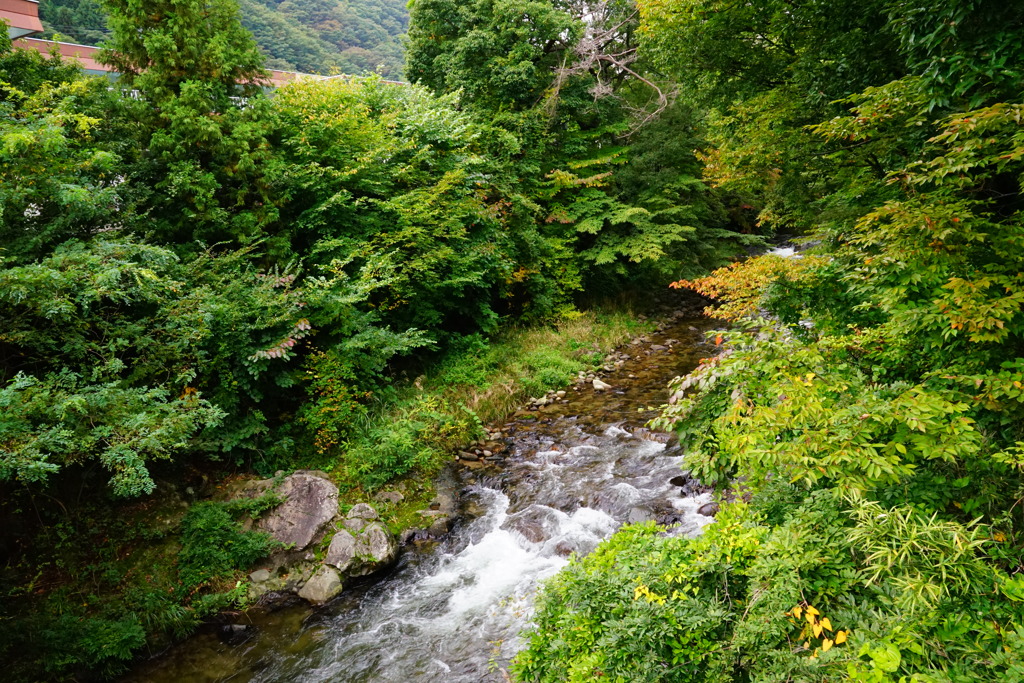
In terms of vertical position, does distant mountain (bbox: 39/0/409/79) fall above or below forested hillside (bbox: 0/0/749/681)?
above

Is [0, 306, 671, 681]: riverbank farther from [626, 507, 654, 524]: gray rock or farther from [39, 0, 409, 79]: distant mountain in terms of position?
[39, 0, 409, 79]: distant mountain

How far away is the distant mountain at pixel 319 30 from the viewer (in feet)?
78.0

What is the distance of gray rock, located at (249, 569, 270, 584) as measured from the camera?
20.7 feet

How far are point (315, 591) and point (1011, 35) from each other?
8794 millimetres

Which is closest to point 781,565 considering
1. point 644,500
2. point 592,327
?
point 644,500

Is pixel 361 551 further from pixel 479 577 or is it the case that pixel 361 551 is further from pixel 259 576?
pixel 479 577

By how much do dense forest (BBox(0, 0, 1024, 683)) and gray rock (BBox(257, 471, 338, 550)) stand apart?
32 centimetres

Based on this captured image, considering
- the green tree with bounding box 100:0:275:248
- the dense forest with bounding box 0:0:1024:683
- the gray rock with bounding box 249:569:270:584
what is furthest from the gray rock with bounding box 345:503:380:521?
the green tree with bounding box 100:0:275:248

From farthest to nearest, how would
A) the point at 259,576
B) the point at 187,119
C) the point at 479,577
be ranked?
the point at 187,119 → the point at 479,577 → the point at 259,576

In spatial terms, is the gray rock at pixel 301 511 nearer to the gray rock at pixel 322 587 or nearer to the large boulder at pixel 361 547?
the large boulder at pixel 361 547

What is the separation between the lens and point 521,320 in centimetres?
1427

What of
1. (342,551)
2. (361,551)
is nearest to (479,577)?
(361,551)

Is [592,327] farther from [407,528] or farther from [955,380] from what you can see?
[955,380]

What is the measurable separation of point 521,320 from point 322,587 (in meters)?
9.29
